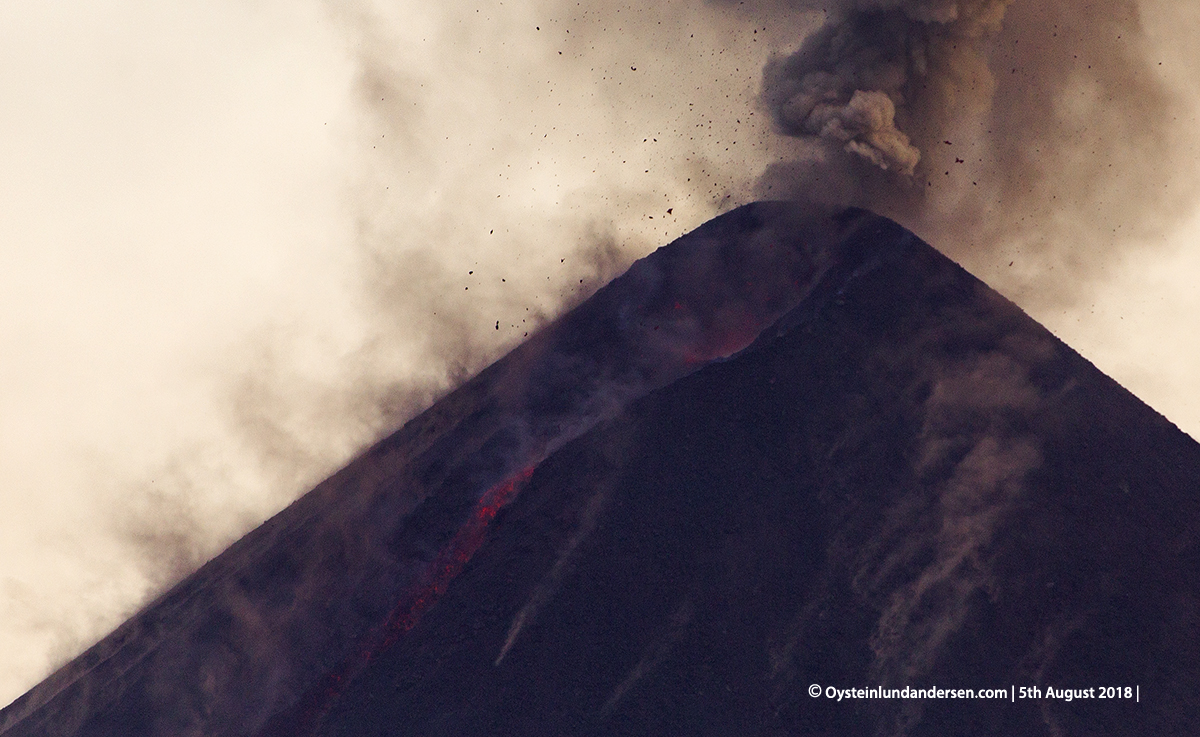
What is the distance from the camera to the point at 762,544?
854 centimetres

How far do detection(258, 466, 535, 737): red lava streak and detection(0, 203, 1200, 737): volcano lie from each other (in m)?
0.03

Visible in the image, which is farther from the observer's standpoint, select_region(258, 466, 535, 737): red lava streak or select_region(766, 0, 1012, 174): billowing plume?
select_region(766, 0, 1012, 174): billowing plume

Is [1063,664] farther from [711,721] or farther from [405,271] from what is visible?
[405,271]

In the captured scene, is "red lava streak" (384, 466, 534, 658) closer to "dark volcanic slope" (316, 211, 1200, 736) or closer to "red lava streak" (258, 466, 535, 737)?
"red lava streak" (258, 466, 535, 737)

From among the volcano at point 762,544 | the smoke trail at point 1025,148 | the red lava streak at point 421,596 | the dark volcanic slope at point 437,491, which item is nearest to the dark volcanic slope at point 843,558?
the volcano at point 762,544

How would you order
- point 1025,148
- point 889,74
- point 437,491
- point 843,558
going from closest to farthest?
point 843,558
point 437,491
point 889,74
point 1025,148

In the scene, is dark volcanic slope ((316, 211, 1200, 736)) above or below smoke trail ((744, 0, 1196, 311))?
below

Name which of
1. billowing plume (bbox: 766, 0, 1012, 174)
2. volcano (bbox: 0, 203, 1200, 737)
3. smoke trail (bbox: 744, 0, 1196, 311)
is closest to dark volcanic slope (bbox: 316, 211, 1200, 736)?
volcano (bbox: 0, 203, 1200, 737)

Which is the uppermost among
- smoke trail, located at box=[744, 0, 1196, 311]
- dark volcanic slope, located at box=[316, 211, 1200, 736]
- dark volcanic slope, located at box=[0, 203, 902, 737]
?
smoke trail, located at box=[744, 0, 1196, 311]

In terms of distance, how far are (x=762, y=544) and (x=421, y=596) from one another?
4.06m

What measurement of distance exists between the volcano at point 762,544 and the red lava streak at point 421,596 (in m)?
0.03

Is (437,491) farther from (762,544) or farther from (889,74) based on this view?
(889,74)

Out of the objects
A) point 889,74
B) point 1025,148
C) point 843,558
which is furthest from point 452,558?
point 1025,148

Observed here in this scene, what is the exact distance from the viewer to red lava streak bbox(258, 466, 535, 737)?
9180 millimetres
